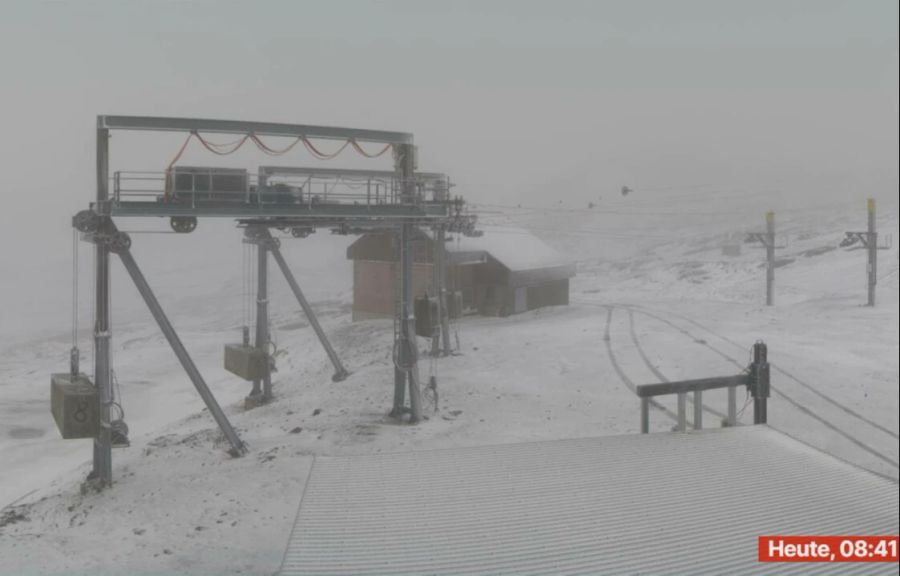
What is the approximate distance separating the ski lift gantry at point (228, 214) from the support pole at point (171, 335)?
0.7 inches

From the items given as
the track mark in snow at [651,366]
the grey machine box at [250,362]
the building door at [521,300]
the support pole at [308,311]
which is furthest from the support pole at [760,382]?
the building door at [521,300]

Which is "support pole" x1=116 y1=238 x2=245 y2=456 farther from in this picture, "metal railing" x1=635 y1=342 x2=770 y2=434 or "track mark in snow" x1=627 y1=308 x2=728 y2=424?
"track mark in snow" x1=627 y1=308 x2=728 y2=424

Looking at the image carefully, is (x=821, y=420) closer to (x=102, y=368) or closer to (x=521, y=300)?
(x=102, y=368)

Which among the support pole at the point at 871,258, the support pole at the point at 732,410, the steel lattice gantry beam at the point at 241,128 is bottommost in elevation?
the support pole at the point at 732,410

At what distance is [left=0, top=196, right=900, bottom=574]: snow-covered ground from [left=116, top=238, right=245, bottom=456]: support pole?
40cm

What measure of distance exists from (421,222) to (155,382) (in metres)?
11.2

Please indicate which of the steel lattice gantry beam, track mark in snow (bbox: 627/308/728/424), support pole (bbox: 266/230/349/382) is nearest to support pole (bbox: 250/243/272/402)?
support pole (bbox: 266/230/349/382)

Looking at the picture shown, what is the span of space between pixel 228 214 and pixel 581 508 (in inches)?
321

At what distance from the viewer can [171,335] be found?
40.7 feet

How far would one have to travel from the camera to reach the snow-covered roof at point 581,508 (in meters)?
5.77

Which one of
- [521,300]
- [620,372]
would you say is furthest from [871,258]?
[620,372]

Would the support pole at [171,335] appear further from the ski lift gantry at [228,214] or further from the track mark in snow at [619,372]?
the track mark in snow at [619,372]

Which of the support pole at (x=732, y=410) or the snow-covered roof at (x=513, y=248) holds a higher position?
the snow-covered roof at (x=513, y=248)

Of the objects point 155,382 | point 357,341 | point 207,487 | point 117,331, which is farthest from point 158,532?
point 117,331
